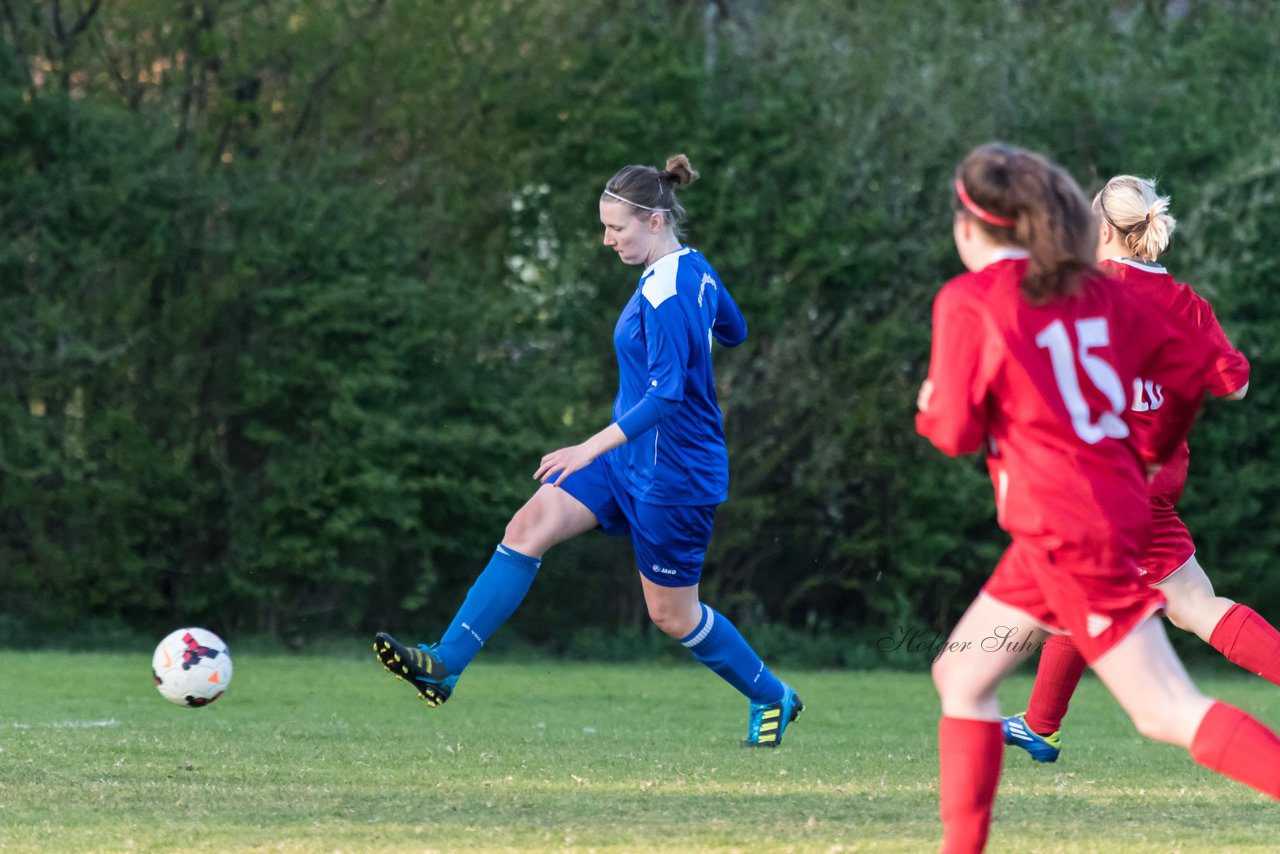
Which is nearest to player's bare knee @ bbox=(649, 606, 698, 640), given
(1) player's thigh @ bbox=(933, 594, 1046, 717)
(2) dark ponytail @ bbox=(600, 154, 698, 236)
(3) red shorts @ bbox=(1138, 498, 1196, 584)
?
(2) dark ponytail @ bbox=(600, 154, 698, 236)

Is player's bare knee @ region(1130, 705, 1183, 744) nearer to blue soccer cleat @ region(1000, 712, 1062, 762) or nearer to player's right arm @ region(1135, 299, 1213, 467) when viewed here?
player's right arm @ region(1135, 299, 1213, 467)

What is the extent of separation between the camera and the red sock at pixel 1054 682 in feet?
19.2

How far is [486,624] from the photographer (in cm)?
619

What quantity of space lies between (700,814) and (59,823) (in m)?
1.72

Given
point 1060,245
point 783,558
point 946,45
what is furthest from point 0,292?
point 1060,245

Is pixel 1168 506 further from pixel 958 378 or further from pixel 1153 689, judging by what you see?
pixel 958 378

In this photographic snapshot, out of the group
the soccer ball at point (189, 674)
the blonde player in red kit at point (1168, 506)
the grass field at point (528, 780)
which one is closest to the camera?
the grass field at point (528, 780)

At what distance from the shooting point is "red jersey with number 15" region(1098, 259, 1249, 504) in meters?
5.26

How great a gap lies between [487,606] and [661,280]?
1376 mm

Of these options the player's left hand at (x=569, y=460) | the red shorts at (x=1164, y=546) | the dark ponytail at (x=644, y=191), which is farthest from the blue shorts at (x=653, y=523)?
→ the red shorts at (x=1164, y=546)

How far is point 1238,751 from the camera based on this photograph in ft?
11.3

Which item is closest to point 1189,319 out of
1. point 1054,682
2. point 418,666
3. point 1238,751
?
point 1054,682

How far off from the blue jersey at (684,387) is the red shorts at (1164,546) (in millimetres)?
1563

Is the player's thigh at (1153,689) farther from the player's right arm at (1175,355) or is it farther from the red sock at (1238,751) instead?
the player's right arm at (1175,355)
